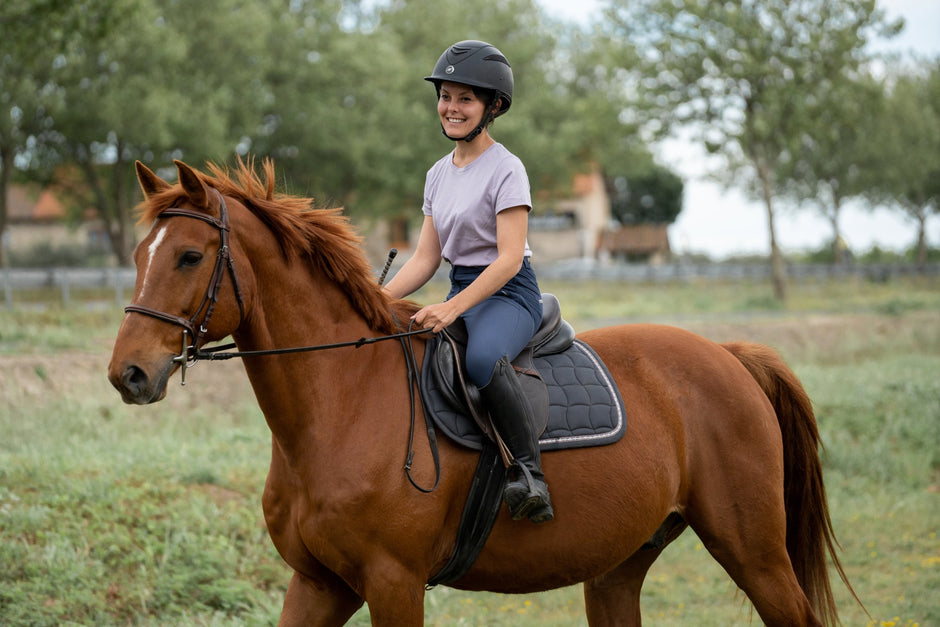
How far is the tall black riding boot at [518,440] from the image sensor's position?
384cm

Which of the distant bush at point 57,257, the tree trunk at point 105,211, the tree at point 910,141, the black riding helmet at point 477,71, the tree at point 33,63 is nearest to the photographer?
the black riding helmet at point 477,71

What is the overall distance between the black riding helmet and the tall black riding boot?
116cm

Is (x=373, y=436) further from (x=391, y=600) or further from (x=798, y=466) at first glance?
(x=798, y=466)

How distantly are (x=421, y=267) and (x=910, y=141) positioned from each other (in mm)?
50818

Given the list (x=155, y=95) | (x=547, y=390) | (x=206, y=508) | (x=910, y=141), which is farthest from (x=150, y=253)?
(x=910, y=141)

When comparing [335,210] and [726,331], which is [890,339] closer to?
[726,331]

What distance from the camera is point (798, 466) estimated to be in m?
5.08

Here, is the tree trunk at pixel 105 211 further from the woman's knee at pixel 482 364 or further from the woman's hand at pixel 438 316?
the woman's knee at pixel 482 364

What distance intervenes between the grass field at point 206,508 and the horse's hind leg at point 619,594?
0.62m

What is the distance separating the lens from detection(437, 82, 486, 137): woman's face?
4.06 m

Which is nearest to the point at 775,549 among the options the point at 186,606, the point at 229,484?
the point at 186,606

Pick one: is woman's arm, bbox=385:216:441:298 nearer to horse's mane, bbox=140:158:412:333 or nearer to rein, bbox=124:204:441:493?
horse's mane, bbox=140:158:412:333

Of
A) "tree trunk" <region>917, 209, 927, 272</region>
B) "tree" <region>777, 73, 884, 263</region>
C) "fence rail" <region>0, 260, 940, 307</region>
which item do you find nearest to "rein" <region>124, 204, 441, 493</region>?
"fence rail" <region>0, 260, 940, 307</region>

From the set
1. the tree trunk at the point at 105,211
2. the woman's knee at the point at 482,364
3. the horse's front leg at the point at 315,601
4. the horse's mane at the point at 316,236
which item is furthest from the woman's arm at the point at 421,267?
the tree trunk at the point at 105,211
